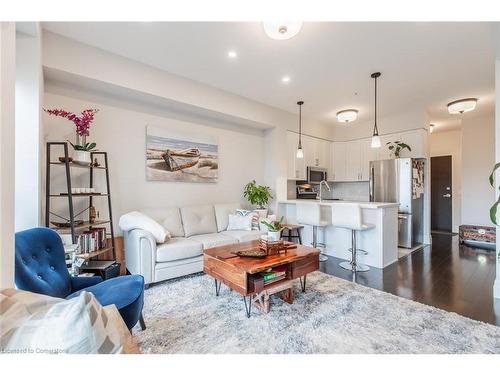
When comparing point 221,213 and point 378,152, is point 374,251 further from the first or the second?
point 378,152

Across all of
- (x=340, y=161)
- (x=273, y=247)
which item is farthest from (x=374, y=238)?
(x=340, y=161)

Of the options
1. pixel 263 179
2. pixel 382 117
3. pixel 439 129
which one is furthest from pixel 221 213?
pixel 439 129

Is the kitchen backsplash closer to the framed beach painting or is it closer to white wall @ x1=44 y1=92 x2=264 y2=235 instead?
white wall @ x1=44 y1=92 x2=264 y2=235

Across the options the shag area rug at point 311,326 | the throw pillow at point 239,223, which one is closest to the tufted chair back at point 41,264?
the shag area rug at point 311,326

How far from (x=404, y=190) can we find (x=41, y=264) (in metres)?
5.43

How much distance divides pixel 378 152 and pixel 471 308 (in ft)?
12.4

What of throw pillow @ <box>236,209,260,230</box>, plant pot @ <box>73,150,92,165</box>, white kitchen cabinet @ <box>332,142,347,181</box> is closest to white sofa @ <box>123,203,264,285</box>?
throw pillow @ <box>236,209,260,230</box>

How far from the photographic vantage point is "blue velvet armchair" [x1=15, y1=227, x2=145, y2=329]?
150 centimetres

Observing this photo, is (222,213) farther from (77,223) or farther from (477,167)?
(477,167)

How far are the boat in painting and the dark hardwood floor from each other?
2633mm

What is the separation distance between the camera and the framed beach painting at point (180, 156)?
3588 millimetres

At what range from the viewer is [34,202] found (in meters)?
2.22

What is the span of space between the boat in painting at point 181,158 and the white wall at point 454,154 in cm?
580

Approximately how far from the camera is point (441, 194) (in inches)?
253
